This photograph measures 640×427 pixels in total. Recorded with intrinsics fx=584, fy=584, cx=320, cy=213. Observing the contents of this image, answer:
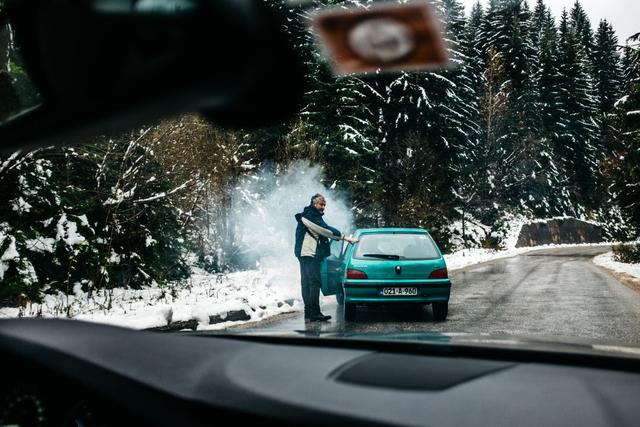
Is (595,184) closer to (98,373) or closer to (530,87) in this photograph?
(530,87)

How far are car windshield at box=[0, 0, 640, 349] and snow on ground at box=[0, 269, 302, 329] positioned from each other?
6 cm

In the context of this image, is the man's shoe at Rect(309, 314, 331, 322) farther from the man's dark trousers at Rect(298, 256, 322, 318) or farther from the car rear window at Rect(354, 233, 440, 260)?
the car rear window at Rect(354, 233, 440, 260)

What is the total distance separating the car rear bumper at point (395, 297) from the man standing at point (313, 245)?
57 centimetres

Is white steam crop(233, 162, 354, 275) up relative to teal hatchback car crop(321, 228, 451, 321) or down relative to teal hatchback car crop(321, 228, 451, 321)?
up

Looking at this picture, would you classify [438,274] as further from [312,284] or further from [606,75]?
[606,75]

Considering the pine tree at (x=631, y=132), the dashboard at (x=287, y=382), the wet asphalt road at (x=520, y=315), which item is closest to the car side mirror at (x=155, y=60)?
the dashboard at (x=287, y=382)

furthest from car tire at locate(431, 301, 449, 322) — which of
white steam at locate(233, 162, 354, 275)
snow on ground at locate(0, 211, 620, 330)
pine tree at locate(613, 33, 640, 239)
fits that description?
white steam at locate(233, 162, 354, 275)

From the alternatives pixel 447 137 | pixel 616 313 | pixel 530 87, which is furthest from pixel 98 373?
pixel 530 87

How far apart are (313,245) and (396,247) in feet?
4.66

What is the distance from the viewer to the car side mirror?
1263 mm

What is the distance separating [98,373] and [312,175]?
951 inches

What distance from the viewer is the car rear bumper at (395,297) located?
9.23 m

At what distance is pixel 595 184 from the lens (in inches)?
2785

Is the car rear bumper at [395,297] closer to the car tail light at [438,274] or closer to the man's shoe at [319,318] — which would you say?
the car tail light at [438,274]
